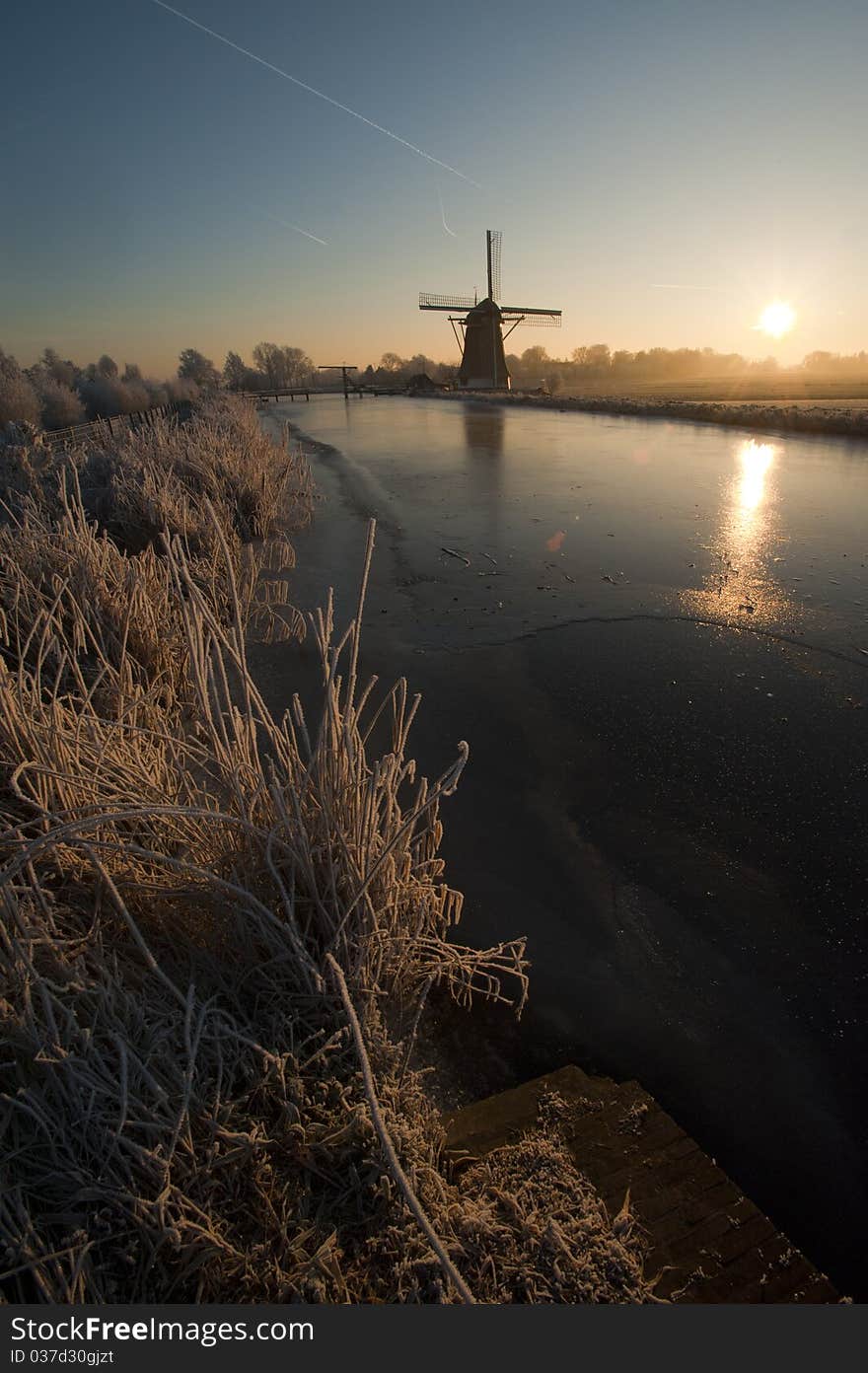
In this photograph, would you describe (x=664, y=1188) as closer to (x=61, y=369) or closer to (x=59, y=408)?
(x=59, y=408)

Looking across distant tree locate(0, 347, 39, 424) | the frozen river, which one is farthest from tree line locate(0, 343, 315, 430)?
the frozen river

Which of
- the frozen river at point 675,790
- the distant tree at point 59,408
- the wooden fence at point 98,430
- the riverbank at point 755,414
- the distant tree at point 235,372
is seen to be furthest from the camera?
the distant tree at point 235,372

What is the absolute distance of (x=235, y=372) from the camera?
268 ft

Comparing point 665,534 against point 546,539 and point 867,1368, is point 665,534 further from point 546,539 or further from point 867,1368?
point 867,1368

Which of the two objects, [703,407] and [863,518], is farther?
[703,407]

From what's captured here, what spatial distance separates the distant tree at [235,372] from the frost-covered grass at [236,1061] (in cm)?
8226

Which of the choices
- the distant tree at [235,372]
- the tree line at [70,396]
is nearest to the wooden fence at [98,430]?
the tree line at [70,396]

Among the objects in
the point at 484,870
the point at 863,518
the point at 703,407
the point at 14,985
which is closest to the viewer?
the point at 14,985

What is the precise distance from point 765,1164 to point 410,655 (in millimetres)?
4175

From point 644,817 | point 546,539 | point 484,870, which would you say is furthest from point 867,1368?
point 546,539

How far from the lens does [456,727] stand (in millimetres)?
4395

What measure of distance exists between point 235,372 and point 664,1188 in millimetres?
94744

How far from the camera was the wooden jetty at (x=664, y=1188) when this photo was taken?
151 cm

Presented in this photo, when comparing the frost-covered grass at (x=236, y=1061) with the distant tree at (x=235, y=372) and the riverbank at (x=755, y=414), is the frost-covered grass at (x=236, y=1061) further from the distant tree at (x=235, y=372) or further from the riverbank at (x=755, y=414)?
the distant tree at (x=235, y=372)
